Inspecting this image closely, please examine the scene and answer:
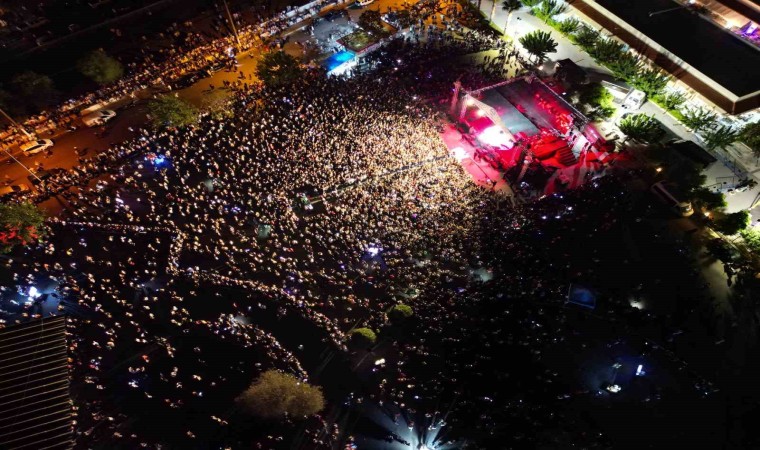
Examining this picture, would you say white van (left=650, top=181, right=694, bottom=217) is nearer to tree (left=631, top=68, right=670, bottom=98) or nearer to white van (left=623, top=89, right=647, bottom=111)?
white van (left=623, top=89, right=647, bottom=111)

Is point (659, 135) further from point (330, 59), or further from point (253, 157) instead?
point (253, 157)

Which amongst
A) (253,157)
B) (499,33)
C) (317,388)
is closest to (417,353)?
(317,388)

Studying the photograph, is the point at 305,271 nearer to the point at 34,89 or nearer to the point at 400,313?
the point at 400,313

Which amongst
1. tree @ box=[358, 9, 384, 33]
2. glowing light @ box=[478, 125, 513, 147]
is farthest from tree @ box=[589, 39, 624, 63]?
tree @ box=[358, 9, 384, 33]

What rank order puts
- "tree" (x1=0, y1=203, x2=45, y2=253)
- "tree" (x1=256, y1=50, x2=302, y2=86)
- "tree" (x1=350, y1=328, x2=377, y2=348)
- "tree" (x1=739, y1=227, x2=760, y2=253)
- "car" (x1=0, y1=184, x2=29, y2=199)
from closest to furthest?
"tree" (x1=350, y1=328, x2=377, y2=348) < "tree" (x1=0, y1=203, x2=45, y2=253) < "tree" (x1=739, y1=227, x2=760, y2=253) < "car" (x1=0, y1=184, x2=29, y2=199) < "tree" (x1=256, y1=50, x2=302, y2=86)

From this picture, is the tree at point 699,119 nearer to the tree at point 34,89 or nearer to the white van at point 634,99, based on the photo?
the white van at point 634,99

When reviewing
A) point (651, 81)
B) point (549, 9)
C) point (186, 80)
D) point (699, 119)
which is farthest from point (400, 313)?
point (549, 9)

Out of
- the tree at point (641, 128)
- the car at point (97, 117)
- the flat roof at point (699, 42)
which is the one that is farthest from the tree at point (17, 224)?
the flat roof at point (699, 42)
